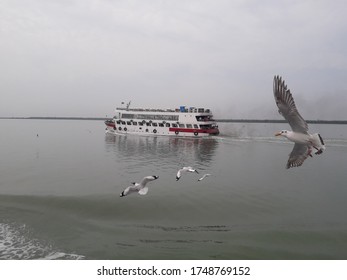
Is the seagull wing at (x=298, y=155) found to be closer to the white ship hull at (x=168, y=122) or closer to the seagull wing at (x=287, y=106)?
the seagull wing at (x=287, y=106)

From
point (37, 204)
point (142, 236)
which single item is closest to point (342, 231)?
point (142, 236)

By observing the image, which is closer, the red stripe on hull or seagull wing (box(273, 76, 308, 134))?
seagull wing (box(273, 76, 308, 134))

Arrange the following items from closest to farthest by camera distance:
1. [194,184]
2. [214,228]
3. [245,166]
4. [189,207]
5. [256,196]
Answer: [214,228] → [189,207] → [256,196] → [194,184] → [245,166]

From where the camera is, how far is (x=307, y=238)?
13.0m

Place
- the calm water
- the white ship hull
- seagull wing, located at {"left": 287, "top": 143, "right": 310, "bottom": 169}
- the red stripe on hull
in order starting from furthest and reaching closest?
the white ship hull
the red stripe on hull
the calm water
seagull wing, located at {"left": 287, "top": 143, "right": 310, "bottom": 169}

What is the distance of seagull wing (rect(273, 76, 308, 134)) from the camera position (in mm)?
6484

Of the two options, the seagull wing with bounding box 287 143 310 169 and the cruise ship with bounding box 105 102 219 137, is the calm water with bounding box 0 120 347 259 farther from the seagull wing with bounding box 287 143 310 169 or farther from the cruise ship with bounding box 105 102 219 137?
the cruise ship with bounding box 105 102 219 137

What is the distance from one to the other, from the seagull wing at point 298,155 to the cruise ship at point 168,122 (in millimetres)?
51962

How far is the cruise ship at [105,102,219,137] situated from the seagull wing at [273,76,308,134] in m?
52.6

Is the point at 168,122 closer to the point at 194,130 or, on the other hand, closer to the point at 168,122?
the point at 168,122

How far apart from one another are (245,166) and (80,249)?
21.6 metres

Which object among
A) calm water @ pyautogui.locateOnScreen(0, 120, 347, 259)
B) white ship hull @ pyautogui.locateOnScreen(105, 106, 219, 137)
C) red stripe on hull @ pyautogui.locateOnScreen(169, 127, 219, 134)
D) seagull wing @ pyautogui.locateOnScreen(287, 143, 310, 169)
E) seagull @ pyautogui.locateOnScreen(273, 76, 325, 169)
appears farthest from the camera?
white ship hull @ pyautogui.locateOnScreen(105, 106, 219, 137)

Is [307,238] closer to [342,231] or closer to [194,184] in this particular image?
[342,231]

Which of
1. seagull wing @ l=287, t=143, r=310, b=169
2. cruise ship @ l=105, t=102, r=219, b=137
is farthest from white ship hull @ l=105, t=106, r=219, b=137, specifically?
seagull wing @ l=287, t=143, r=310, b=169
